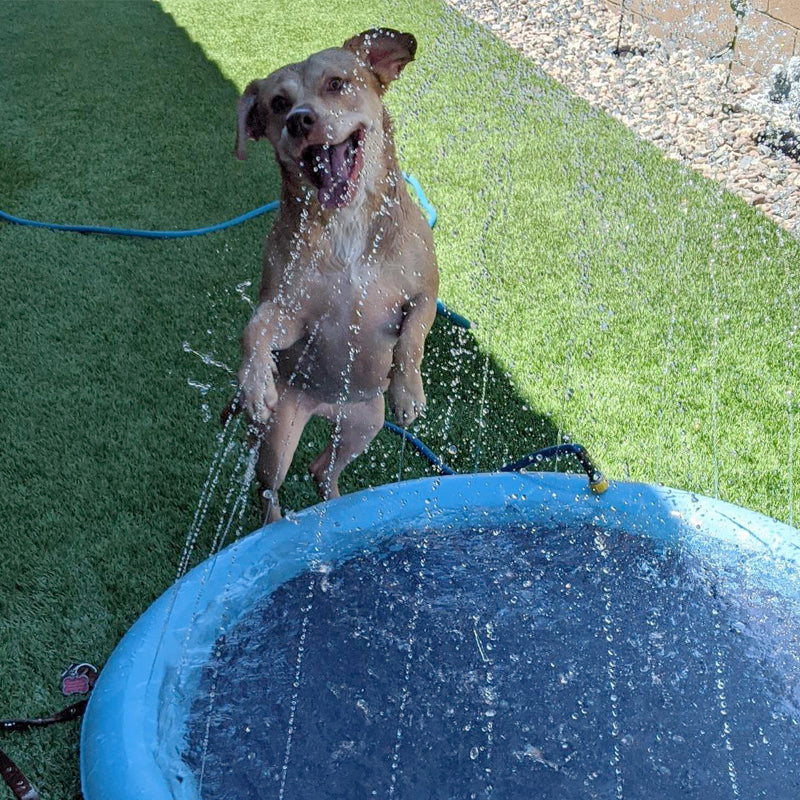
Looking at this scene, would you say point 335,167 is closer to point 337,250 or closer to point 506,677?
point 337,250

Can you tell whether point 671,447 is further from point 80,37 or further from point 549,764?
point 80,37

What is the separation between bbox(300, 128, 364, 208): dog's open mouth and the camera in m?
1.94

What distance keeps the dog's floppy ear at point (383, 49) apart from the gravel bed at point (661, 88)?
11.1ft

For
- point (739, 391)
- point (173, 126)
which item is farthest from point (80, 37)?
point (739, 391)

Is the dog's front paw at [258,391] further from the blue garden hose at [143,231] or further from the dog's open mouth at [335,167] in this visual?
the blue garden hose at [143,231]

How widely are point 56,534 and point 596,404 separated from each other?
1.98 metres

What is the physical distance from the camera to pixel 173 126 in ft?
20.2

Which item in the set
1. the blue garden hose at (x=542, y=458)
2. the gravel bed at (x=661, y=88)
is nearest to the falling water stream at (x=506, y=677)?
the blue garden hose at (x=542, y=458)

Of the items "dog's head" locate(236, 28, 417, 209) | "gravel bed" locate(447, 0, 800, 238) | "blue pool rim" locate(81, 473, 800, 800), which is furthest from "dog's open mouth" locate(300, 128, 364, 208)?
Answer: "gravel bed" locate(447, 0, 800, 238)

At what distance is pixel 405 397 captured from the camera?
2.32 metres

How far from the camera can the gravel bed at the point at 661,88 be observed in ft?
17.5

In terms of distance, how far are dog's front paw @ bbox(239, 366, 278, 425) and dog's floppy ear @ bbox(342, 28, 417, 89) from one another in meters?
0.67

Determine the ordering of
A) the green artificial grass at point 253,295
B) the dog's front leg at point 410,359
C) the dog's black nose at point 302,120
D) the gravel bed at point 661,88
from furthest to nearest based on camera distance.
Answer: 1. the gravel bed at point 661,88
2. the green artificial grass at point 253,295
3. the dog's front leg at point 410,359
4. the dog's black nose at point 302,120

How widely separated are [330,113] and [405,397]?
708 mm
